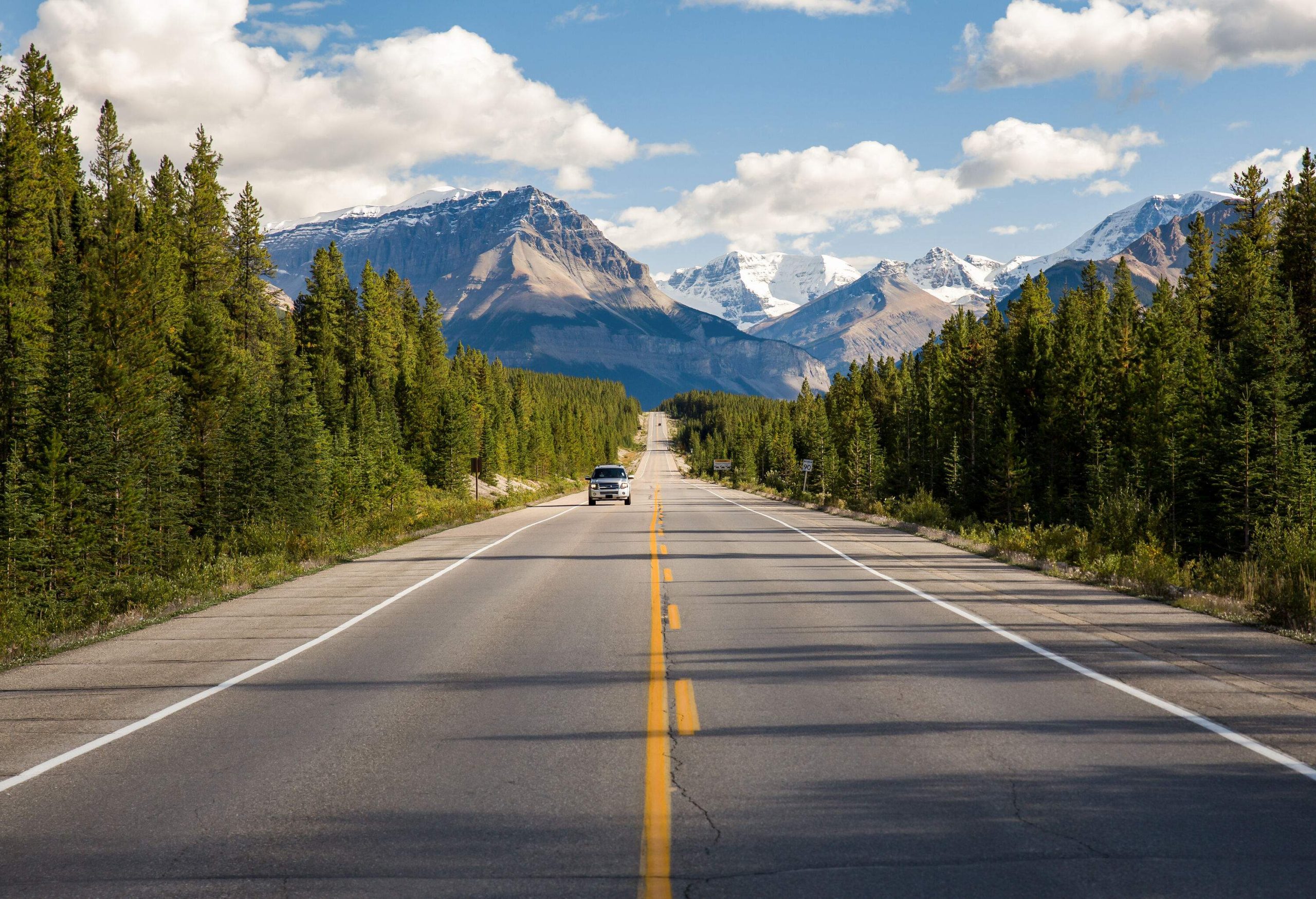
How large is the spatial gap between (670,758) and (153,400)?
33.5 m

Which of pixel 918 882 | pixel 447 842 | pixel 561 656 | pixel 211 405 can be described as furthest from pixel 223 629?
pixel 211 405

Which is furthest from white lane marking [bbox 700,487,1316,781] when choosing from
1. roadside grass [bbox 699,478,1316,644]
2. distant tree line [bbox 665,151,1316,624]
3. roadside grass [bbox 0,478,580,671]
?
roadside grass [bbox 0,478,580,671]

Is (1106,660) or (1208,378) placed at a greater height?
(1208,378)

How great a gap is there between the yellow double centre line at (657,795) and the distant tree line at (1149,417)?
332 inches

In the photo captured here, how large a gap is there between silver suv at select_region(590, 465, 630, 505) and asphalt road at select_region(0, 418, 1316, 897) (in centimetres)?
4025

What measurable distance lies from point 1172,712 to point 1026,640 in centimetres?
318

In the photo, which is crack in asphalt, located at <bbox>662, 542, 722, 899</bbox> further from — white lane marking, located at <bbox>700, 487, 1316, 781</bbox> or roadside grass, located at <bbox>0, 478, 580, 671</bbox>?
roadside grass, located at <bbox>0, 478, 580, 671</bbox>

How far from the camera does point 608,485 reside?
52688 millimetres

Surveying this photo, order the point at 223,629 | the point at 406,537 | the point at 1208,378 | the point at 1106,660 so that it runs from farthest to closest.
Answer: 1. the point at 1208,378
2. the point at 406,537
3. the point at 223,629
4. the point at 1106,660

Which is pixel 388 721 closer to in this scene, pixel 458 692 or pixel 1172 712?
pixel 458 692

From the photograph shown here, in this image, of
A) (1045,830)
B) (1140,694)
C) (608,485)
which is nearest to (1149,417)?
(608,485)

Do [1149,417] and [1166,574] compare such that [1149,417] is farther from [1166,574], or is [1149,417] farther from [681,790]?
[681,790]

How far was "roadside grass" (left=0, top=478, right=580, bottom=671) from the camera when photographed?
36.6 ft

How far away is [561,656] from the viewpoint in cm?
926
